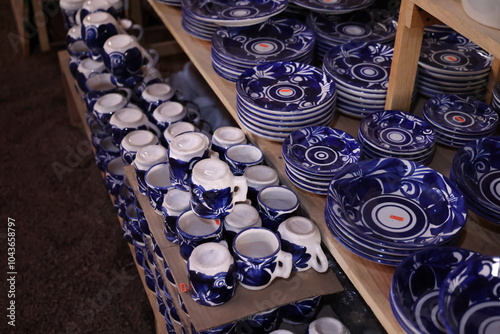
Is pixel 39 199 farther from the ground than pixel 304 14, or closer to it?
closer to it

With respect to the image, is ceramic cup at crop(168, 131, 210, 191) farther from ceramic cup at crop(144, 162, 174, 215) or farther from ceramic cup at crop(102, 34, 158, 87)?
ceramic cup at crop(102, 34, 158, 87)

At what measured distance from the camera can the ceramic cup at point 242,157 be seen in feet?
4.81

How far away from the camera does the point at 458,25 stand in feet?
3.33

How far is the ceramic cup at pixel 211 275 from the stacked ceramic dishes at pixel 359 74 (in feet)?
1.74

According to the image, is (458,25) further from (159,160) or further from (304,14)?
(304,14)

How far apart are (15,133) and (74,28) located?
2.67 ft

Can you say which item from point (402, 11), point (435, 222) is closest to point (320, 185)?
point (435, 222)

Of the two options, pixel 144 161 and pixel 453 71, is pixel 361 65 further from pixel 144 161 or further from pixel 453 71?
pixel 144 161

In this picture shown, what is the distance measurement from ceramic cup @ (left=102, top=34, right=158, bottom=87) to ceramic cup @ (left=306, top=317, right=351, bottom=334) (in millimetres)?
1155

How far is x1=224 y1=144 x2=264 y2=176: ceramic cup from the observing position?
1467 millimetres

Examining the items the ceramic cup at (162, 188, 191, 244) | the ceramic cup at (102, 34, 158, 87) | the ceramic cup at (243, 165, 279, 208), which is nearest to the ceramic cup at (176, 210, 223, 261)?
the ceramic cup at (162, 188, 191, 244)

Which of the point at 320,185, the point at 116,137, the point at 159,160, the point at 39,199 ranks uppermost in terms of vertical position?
the point at 320,185

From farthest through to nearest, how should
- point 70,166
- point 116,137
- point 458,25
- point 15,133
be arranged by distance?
point 15,133
point 70,166
point 116,137
point 458,25

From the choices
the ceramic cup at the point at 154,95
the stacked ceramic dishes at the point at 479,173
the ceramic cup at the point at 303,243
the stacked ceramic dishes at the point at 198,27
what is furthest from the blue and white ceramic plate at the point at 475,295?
the ceramic cup at the point at 154,95
